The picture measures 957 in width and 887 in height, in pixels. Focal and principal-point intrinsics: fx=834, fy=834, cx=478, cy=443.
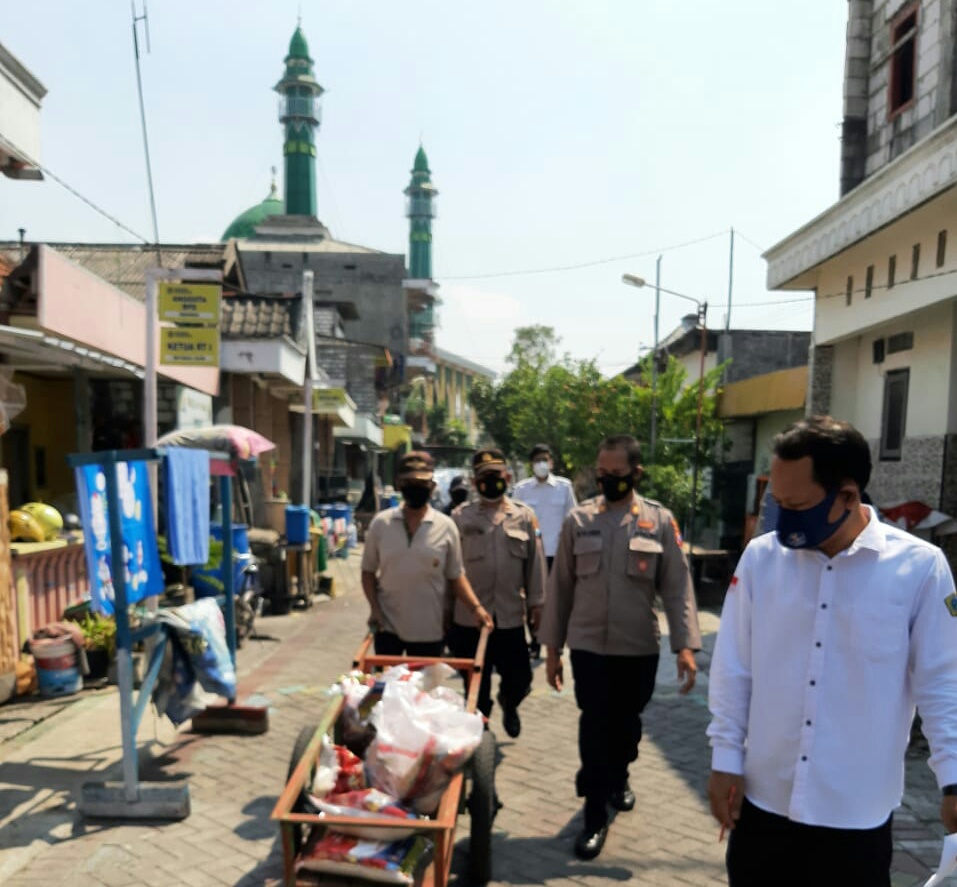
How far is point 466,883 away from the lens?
3828mm

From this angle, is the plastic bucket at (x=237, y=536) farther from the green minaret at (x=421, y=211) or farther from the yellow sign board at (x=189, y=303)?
the green minaret at (x=421, y=211)

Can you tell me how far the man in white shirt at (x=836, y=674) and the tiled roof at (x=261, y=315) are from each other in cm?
1191

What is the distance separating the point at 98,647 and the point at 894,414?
8.34 m

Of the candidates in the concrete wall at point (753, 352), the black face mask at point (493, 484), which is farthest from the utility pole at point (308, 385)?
the concrete wall at point (753, 352)

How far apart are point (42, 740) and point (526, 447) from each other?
95.9ft

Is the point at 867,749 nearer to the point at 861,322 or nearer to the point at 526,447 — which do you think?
the point at 861,322

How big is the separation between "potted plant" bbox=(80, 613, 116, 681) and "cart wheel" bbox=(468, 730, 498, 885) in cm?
443

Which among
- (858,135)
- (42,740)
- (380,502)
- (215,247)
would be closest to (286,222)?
(380,502)

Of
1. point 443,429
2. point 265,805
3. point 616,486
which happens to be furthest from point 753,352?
point 443,429

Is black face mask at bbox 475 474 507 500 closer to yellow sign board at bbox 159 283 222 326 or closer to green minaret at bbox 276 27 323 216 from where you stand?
yellow sign board at bbox 159 283 222 326

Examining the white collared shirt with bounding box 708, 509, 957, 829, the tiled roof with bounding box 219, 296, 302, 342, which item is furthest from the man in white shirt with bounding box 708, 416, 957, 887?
the tiled roof with bounding box 219, 296, 302, 342

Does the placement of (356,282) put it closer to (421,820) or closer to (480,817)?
(480,817)

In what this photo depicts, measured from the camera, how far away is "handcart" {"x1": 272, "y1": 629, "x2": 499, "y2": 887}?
285 centimetres

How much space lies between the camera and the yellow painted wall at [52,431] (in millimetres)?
10266
